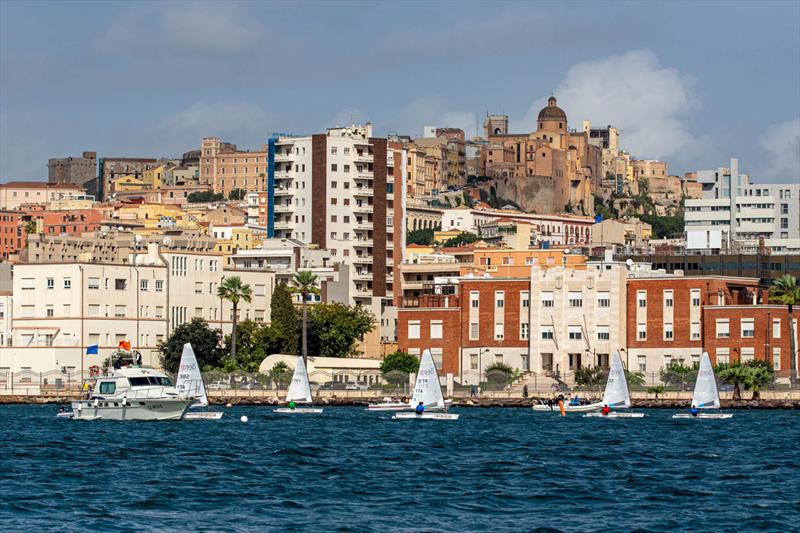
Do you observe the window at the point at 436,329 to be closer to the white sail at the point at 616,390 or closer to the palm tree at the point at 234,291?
the palm tree at the point at 234,291

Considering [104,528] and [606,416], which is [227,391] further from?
[104,528]

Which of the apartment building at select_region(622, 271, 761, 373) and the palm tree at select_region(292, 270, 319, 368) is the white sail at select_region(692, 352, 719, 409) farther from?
the palm tree at select_region(292, 270, 319, 368)

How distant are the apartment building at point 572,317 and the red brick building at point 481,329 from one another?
1.34 meters

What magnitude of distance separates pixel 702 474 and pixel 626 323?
7277 cm

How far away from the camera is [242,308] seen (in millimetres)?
171500

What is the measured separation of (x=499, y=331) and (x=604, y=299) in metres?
8.99

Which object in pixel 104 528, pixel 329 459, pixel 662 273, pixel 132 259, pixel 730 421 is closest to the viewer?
pixel 104 528

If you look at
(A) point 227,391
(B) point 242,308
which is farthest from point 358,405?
(B) point 242,308

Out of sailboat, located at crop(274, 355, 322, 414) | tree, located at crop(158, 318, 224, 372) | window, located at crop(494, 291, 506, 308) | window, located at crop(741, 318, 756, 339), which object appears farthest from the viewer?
tree, located at crop(158, 318, 224, 372)

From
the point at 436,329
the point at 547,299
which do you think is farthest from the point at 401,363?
the point at 547,299

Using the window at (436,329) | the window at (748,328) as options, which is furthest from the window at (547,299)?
the window at (748,328)

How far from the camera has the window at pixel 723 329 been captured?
14300 cm

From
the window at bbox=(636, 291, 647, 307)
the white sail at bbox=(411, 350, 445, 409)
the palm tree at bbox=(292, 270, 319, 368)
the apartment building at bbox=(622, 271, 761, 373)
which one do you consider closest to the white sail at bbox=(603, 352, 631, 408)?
the white sail at bbox=(411, 350, 445, 409)

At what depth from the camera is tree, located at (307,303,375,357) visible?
166m
